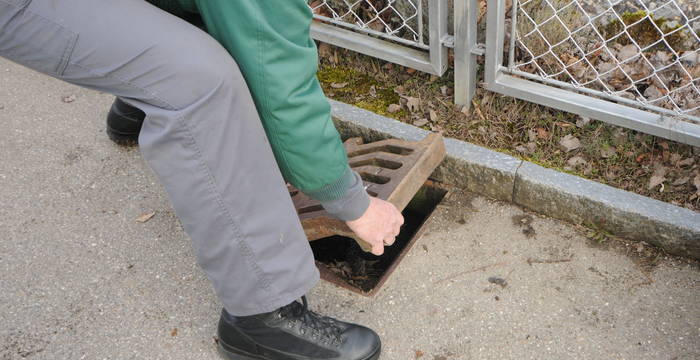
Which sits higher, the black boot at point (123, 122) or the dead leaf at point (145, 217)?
the black boot at point (123, 122)

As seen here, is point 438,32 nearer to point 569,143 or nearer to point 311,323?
point 569,143

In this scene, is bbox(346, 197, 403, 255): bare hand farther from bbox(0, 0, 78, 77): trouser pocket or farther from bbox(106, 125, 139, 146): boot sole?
bbox(106, 125, 139, 146): boot sole

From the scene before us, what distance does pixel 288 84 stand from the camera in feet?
5.71

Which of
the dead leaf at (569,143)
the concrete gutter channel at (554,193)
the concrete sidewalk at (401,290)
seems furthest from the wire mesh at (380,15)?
the concrete sidewalk at (401,290)

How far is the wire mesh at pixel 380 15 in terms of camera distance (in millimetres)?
3119

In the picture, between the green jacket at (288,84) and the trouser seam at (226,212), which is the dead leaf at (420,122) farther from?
the trouser seam at (226,212)

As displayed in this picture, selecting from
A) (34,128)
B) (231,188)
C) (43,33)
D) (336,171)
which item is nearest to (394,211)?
(336,171)

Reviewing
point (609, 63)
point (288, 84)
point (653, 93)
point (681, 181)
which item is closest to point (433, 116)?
point (609, 63)

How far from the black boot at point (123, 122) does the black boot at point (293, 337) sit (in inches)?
47.2

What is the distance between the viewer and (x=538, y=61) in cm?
309

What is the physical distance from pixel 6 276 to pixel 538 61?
7.98 feet

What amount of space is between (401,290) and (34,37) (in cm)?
147

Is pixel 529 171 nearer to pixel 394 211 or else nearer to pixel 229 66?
pixel 394 211

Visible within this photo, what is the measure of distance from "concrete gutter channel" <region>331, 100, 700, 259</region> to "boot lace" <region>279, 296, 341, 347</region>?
36.7 inches
